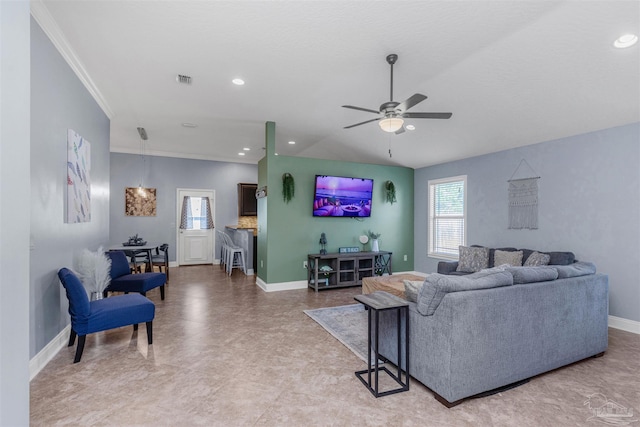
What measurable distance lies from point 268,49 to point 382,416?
10.9 ft

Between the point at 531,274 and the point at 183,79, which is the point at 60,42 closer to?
the point at 183,79

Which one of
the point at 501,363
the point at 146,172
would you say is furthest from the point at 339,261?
the point at 146,172

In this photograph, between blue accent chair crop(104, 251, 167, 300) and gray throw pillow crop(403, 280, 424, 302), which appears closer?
gray throw pillow crop(403, 280, 424, 302)

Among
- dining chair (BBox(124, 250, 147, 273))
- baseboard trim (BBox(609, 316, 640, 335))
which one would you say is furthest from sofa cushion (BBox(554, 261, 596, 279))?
dining chair (BBox(124, 250, 147, 273))

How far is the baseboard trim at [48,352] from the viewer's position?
2.53m

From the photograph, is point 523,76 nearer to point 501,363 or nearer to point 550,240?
point 550,240

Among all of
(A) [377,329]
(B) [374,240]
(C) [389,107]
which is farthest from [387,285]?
(B) [374,240]

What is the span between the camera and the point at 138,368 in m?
2.70

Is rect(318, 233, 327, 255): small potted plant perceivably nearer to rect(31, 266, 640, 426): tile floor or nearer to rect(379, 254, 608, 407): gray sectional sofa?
rect(31, 266, 640, 426): tile floor

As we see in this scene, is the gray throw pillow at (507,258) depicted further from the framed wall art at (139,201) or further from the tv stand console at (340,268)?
the framed wall art at (139,201)

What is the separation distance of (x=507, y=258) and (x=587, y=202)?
1.27 m

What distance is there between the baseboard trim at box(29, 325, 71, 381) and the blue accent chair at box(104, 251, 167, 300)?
954 mm

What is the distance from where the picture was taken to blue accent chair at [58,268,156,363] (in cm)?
277

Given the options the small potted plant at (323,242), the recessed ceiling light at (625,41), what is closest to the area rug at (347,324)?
the small potted plant at (323,242)
